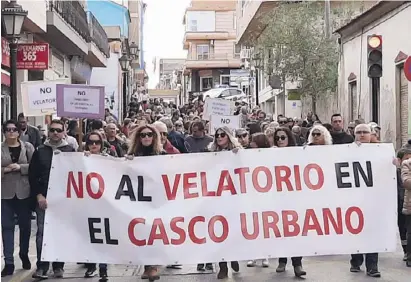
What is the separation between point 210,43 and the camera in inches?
3565

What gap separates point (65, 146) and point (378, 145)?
3472mm

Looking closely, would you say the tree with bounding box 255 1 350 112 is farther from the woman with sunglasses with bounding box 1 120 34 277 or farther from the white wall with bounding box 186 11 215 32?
the white wall with bounding box 186 11 215 32

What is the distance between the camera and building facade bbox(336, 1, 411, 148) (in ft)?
70.1

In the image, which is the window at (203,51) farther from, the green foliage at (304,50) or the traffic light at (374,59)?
the traffic light at (374,59)

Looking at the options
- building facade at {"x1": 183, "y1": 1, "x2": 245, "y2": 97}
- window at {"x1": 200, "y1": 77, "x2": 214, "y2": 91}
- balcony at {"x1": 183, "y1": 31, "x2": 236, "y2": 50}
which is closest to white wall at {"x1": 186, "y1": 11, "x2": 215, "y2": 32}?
building facade at {"x1": 183, "y1": 1, "x2": 245, "y2": 97}

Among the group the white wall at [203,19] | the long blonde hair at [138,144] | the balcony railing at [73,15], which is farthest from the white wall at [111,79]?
the white wall at [203,19]

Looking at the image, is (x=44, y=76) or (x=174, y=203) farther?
(x=44, y=76)

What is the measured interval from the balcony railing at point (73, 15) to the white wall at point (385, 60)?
358 inches

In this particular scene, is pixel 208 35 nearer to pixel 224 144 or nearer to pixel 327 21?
pixel 327 21

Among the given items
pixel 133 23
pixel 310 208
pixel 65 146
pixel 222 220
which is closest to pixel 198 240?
pixel 222 220

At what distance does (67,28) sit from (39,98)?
35.0ft

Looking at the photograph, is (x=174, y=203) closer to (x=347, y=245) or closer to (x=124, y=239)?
(x=124, y=239)

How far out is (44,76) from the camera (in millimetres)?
24000

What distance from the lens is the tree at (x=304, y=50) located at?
94.3 feet
